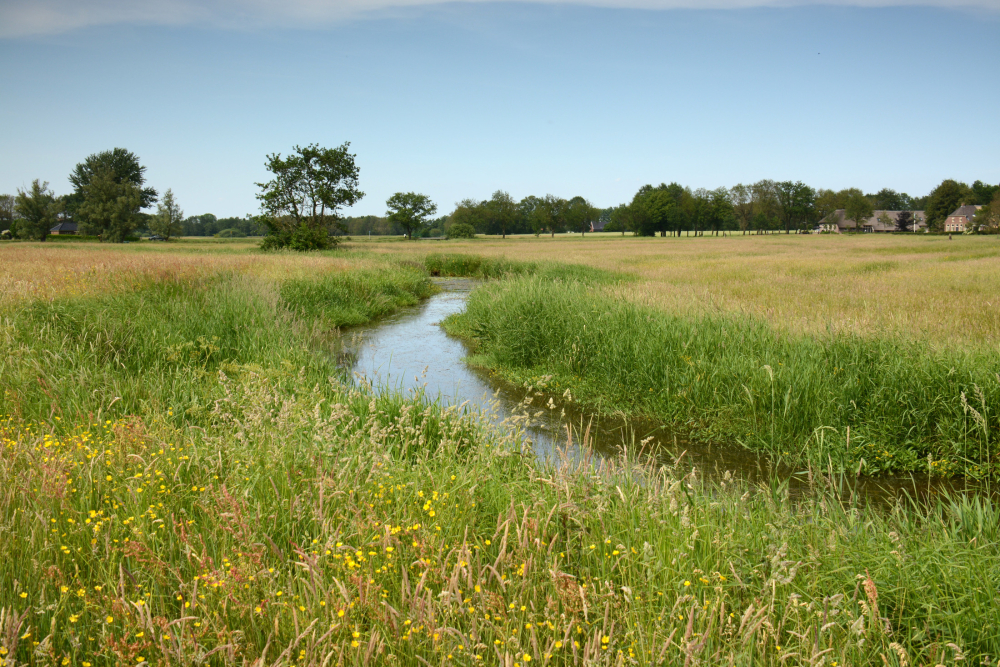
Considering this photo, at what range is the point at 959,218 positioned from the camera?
85.4m

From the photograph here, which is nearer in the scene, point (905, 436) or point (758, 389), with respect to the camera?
point (905, 436)

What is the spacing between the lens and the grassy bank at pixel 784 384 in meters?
6.29

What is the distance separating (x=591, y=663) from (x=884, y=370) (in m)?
6.49

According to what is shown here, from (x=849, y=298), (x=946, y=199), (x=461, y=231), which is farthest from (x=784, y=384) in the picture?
(x=946, y=199)

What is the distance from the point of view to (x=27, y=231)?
66.9m

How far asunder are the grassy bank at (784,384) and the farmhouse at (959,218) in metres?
96.9

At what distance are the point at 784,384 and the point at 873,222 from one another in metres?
128

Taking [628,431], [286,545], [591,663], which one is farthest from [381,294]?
[591,663]

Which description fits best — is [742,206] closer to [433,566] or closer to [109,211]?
[109,211]

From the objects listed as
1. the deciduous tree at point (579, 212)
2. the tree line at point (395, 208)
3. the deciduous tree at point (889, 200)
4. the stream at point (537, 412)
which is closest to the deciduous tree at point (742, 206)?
the tree line at point (395, 208)

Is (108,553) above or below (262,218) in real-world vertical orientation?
below

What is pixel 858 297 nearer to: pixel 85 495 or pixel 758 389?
Result: pixel 758 389

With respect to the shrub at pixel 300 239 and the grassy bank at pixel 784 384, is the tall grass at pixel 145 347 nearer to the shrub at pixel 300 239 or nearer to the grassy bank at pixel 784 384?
the grassy bank at pixel 784 384

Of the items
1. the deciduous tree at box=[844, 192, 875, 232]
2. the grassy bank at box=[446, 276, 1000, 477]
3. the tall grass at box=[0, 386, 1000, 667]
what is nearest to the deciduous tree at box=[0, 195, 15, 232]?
the grassy bank at box=[446, 276, 1000, 477]
